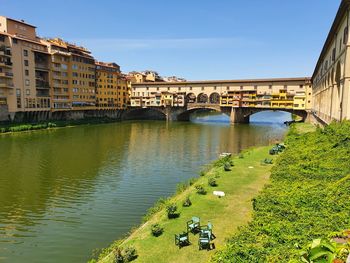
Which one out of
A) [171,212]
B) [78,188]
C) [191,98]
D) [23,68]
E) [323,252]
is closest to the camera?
[323,252]

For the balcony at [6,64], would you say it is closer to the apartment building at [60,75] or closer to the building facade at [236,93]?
the apartment building at [60,75]

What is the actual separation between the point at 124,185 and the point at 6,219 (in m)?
10.2

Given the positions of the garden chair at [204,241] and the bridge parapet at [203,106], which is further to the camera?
the bridge parapet at [203,106]

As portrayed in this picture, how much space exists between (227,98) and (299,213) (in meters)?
84.8

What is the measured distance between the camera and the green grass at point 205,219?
13.4 m

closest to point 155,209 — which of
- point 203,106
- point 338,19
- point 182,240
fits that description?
point 182,240

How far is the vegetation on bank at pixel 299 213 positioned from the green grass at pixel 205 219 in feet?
4.76

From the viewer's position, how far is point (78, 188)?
2702cm

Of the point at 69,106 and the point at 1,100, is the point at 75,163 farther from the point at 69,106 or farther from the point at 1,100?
the point at 69,106

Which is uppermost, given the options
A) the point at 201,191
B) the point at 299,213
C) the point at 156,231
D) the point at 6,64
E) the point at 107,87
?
the point at 6,64

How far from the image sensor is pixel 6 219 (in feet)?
66.4

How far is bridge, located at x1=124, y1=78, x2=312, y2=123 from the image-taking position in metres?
88.2

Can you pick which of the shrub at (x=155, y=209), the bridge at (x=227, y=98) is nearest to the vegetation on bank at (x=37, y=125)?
the bridge at (x=227, y=98)

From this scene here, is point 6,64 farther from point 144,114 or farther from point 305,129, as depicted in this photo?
point 305,129
